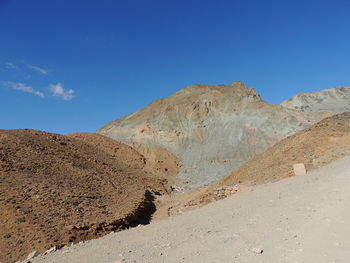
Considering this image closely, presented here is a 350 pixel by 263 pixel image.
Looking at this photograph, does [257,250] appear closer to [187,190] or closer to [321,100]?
[187,190]

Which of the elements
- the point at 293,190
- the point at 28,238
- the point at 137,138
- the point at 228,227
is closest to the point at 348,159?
the point at 293,190

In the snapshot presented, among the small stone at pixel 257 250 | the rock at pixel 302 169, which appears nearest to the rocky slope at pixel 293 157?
the rock at pixel 302 169

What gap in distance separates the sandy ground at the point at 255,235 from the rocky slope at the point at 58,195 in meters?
5.05

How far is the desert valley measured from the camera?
591 cm

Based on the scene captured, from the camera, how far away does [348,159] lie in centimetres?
1314

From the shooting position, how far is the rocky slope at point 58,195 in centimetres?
1252

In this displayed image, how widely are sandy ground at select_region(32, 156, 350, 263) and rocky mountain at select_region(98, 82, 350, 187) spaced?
78.9 feet

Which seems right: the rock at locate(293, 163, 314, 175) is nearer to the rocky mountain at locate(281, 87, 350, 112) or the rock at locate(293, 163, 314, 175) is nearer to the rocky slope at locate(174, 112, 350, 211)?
the rocky slope at locate(174, 112, 350, 211)

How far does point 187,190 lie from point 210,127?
63.4 feet

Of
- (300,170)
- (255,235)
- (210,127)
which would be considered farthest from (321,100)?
(255,235)

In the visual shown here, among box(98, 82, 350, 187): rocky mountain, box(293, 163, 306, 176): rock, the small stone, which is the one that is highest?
box(98, 82, 350, 187): rocky mountain

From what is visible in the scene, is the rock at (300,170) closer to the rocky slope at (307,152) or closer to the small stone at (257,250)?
the rocky slope at (307,152)

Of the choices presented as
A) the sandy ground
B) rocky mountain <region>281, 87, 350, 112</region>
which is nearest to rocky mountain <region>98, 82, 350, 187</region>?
rocky mountain <region>281, 87, 350, 112</region>

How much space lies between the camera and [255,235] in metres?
5.89
